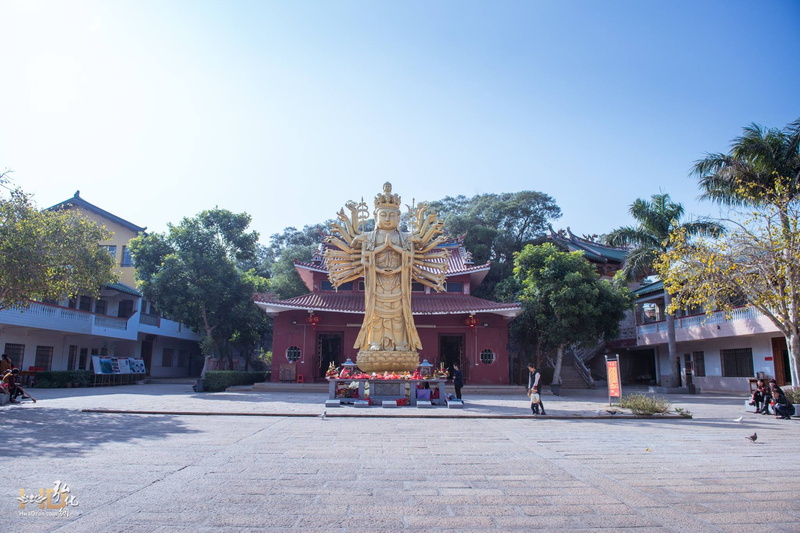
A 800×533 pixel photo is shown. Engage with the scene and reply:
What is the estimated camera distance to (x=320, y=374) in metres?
26.1

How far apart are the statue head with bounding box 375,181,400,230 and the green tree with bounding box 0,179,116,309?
29.6 feet

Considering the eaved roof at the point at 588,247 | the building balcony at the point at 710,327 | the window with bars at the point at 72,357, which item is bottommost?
the window with bars at the point at 72,357

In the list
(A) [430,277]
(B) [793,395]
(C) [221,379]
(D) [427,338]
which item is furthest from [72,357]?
(B) [793,395]

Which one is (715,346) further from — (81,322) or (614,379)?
(81,322)

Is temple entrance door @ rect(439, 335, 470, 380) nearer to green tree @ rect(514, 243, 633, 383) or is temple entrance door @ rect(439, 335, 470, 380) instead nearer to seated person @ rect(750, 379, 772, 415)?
green tree @ rect(514, 243, 633, 383)

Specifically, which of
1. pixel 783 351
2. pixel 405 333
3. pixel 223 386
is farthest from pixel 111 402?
pixel 783 351

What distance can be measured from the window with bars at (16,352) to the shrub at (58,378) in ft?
9.51

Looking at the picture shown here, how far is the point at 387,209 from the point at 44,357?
2086cm

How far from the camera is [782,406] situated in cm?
1327

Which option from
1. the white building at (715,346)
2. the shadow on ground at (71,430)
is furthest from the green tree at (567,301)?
the shadow on ground at (71,430)

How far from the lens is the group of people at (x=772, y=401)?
43.5 feet

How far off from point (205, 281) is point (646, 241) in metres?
22.2

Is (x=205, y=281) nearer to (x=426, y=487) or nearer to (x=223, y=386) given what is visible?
(x=223, y=386)

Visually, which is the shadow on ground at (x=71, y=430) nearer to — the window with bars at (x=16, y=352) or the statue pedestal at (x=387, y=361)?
the statue pedestal at (x=387, y=361)
